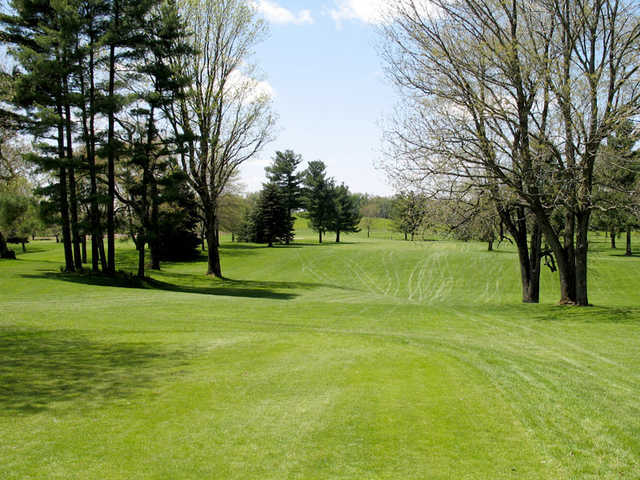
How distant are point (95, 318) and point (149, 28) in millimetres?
19534

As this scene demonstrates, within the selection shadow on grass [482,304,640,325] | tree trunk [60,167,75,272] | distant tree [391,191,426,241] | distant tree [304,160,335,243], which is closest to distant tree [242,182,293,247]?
distant tree [304,160,335,243]

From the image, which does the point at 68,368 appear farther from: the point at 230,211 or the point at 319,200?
the point at 319,200

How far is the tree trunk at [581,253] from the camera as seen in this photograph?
16.5 m

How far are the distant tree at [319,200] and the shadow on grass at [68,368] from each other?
6730 cm

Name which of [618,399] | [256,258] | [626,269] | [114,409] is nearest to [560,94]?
[618,399]

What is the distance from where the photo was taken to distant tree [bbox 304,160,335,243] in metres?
76.3

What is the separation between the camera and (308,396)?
244 inches

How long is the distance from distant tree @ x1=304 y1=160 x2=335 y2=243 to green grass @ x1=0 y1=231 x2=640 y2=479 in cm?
6248

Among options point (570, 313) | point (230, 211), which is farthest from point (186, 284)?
point (230, 211)

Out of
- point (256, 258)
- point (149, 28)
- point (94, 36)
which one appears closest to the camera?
point (94, 36)

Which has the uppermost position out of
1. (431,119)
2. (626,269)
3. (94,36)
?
(94,36)

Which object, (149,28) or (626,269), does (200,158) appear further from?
(626,269)

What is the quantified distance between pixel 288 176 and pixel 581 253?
66.0 metres

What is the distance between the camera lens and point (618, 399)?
6.68m
